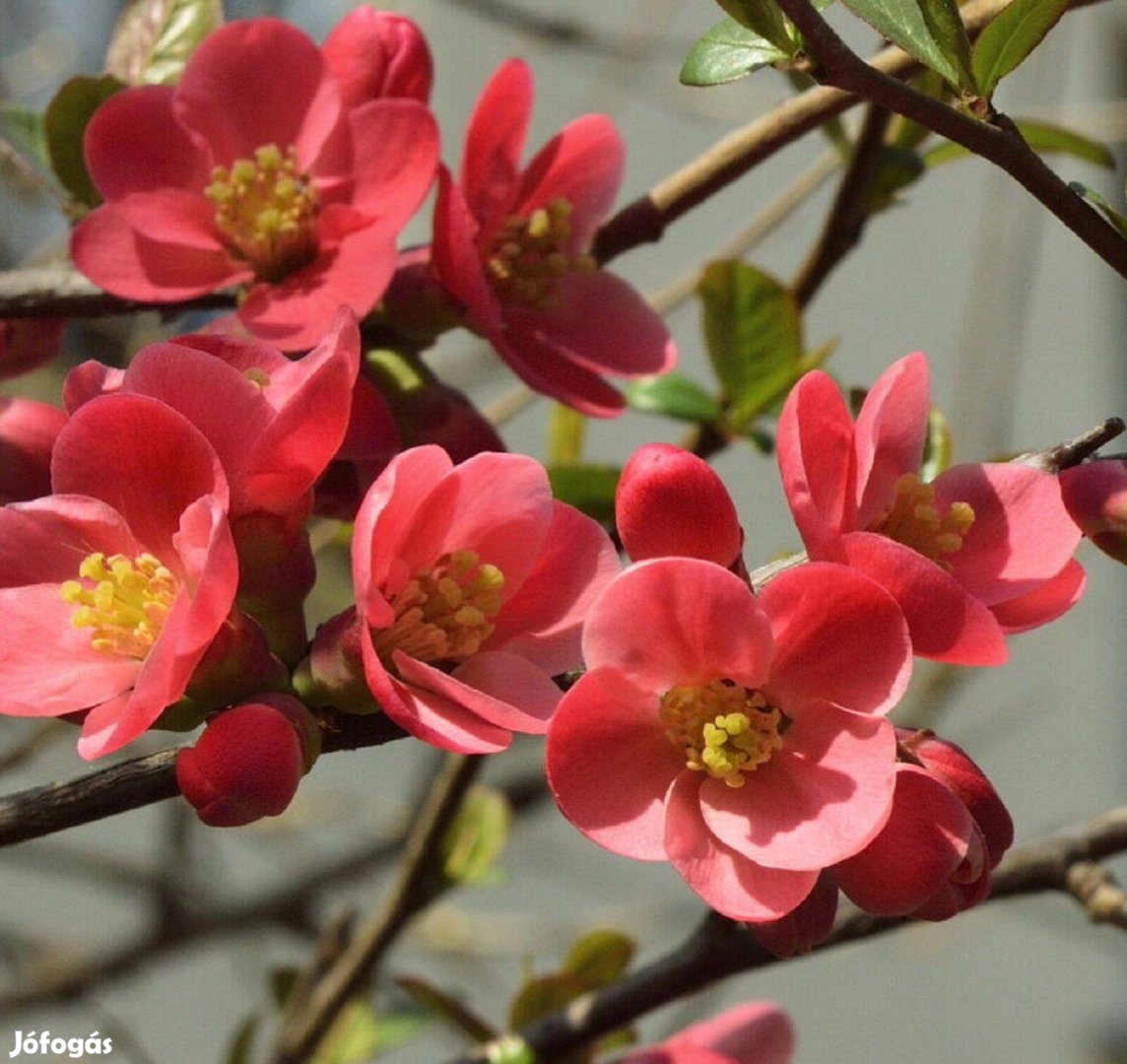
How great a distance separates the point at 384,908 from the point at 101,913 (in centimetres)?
205

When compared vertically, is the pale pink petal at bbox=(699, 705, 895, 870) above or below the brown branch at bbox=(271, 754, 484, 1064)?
above

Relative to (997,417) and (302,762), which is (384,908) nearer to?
(302,762)

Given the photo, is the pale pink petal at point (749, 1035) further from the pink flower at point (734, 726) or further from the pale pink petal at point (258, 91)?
the pale pink petal at point (258, 91)

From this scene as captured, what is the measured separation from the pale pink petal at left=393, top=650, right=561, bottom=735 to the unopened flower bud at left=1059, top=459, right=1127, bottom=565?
20 centimetres

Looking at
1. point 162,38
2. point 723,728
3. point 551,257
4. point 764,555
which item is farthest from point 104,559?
point 764,555

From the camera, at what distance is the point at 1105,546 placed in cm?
55

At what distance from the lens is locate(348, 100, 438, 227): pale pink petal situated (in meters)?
0.73

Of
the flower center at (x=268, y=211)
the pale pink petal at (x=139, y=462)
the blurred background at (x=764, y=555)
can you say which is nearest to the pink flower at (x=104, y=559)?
the pale pink petal at (x=139, y=462)

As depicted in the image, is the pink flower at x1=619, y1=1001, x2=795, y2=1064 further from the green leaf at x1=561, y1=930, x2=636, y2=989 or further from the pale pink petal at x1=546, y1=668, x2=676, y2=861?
the pale pink petal at x1=546, y1=668, x2=676, y2=861

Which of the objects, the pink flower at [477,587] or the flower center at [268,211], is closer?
the pink flower at [477,587]

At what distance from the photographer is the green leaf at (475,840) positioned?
1073mm

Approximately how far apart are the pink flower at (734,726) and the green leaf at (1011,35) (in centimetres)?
20

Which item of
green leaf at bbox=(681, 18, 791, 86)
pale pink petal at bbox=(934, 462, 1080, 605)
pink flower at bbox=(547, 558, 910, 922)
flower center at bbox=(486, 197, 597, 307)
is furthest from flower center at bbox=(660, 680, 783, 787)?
flower center at bbox=(486, 197, 597, 307)

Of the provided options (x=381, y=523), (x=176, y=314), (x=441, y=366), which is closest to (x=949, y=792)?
(x=381, y=523)
